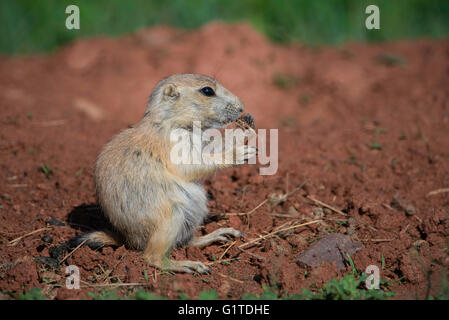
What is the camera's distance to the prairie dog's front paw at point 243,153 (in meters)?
3.90

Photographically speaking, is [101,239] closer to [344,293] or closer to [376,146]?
[344,293]

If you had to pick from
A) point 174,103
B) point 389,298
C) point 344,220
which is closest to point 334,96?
point 344,220

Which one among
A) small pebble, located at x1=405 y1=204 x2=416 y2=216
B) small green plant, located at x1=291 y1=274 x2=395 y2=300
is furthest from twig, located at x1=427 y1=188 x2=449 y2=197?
small green plant, located at x1=291 y1=274 x2=395 y2=300

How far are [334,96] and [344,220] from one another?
160 inches

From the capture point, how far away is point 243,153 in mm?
3902

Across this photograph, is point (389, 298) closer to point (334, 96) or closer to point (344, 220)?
point (344, 220)

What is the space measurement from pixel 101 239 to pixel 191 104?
1384mm

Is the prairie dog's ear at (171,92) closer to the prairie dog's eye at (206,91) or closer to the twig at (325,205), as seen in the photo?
the prairie dog's eye at (206,91)

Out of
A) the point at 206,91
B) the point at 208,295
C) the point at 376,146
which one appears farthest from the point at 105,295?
the point at 376,146

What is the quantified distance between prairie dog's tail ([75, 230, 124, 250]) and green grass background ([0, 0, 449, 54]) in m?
6.69

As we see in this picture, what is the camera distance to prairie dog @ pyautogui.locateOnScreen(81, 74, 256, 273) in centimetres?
368

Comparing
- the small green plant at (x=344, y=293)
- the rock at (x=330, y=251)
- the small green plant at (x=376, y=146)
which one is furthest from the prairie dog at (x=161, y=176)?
the small green plant at (x=376, y=146)

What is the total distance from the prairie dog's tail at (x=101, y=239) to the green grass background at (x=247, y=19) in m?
6.69

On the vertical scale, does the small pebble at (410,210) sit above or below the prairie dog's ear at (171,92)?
below
